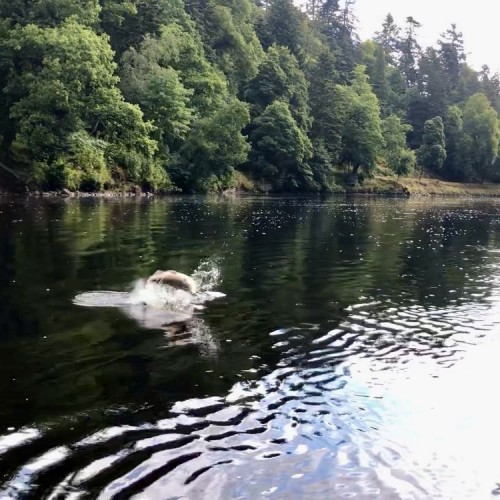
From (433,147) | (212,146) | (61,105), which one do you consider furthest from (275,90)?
(61,105)

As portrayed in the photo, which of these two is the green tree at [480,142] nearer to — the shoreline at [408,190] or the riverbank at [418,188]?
the shoreline at [408,190]

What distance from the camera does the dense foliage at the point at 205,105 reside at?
178 feet

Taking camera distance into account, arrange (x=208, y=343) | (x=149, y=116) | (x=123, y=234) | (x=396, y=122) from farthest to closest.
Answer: (x=396, y=122) < (x=149, y=116) < (x=123, y=234) < (x=208, y=343)

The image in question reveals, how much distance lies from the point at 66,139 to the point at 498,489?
5380 centimetres

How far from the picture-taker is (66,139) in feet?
179

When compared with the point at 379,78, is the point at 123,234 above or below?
below

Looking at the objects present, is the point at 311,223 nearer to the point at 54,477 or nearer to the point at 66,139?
the point at 66,139

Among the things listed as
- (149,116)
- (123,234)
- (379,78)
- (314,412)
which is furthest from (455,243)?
(379,78)

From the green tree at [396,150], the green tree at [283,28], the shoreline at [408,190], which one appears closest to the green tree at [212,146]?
the shoreline at [408,190]

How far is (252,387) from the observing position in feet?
26.7

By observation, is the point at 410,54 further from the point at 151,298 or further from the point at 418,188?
the point at 151,298

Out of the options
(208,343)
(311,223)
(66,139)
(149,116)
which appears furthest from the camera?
(149,116)

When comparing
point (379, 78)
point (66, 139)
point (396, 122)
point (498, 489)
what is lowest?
point (498, 489)

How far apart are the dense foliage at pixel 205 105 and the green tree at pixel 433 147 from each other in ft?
0.87
